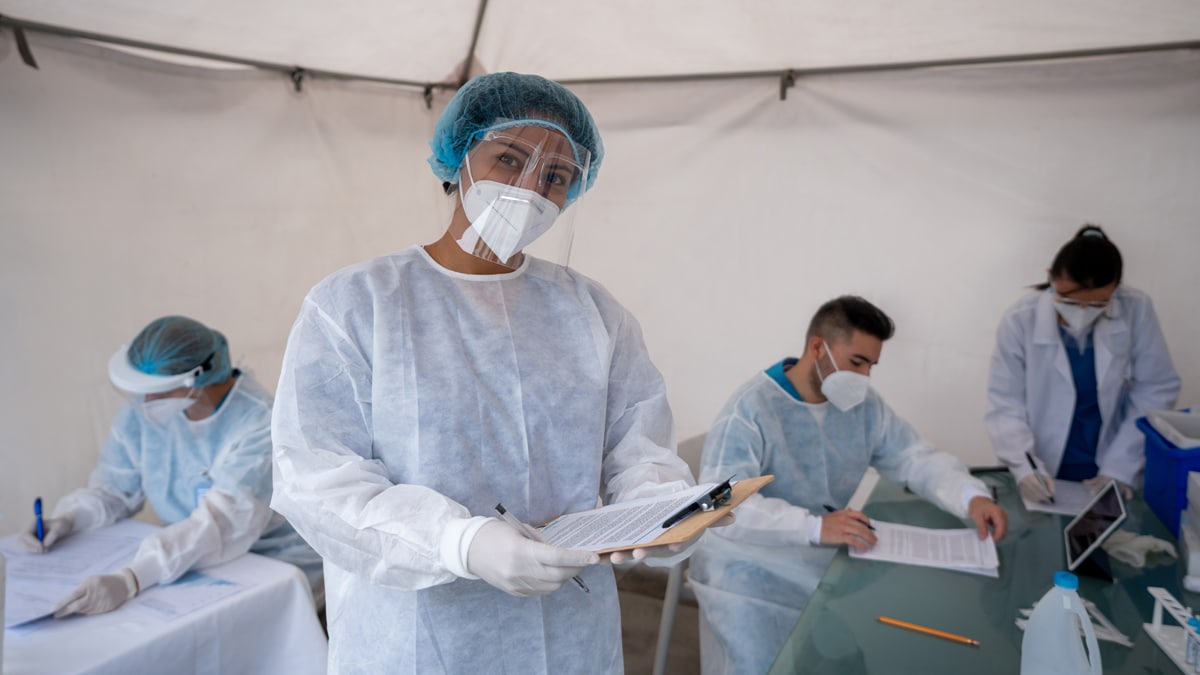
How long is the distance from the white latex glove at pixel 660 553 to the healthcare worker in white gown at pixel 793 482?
87 cm

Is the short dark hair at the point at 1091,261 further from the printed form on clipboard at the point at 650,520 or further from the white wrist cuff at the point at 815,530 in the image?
the printed form on clipboard at the point at 650,520

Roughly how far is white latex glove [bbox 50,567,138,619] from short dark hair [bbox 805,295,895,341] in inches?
70.0

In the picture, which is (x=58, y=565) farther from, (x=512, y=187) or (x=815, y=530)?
(x=815, y=530)

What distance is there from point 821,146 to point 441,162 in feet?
6.46

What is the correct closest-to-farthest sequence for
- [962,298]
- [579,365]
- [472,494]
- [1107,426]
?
[472,494]
[579,365]
[1107,426]
[962,298]

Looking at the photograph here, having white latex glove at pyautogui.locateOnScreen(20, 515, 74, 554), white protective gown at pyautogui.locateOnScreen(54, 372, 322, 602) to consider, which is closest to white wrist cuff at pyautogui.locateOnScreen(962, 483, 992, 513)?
white protective gown at pyautogui.locateOnScreen(54, 372, 322, 602)

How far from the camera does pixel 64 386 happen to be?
2219 mm

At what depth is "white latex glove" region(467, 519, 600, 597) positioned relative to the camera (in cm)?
81

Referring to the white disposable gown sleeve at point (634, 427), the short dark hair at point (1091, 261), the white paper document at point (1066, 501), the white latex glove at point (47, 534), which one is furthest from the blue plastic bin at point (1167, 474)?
the white latex glove at point (47, 534)

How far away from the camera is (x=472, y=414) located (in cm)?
102

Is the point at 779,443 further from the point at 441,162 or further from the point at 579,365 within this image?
the point at 441,162

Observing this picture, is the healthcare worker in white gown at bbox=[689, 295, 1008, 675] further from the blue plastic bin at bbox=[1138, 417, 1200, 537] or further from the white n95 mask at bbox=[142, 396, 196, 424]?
the white n95 mask at bbox=[142, 396, 196, 424]

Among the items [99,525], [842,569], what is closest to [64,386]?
[99,525]

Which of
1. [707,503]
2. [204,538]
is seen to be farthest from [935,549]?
[204,538]
